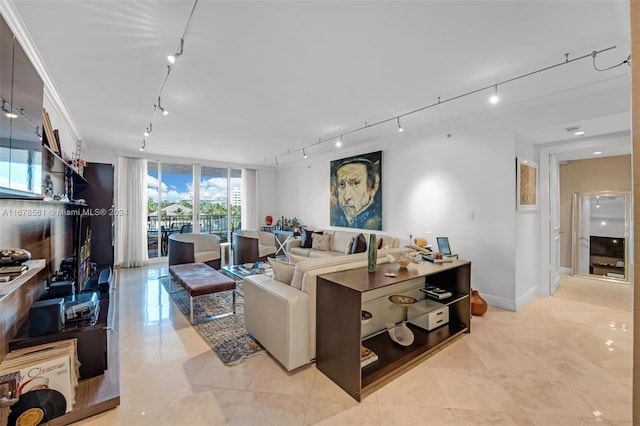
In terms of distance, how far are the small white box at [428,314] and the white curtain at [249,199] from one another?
5.77 m

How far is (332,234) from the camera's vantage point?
5770 mm

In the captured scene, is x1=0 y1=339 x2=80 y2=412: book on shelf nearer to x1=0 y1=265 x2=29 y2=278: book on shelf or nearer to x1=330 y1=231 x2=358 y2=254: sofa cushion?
x1=0 y1=265 x2=29 y2=278: book on shelf

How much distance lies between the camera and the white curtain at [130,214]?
600cm

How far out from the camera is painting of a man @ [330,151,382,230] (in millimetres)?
5094

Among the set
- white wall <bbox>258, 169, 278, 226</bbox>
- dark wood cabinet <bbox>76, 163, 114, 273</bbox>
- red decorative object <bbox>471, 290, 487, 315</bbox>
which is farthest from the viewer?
white wall <bbox>258, 169, 278, 226</bbox>

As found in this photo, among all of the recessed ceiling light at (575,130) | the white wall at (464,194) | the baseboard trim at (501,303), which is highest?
the recessed ceiling light at (575,130)

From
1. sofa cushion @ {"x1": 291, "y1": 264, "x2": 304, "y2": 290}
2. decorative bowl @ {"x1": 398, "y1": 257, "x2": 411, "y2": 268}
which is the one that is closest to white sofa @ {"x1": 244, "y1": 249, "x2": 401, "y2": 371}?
sofa cushion @ {"x1": 291, "y1": 264, "x2": 304, "y2": 290}

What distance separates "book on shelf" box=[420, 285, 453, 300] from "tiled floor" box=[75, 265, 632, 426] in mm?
461

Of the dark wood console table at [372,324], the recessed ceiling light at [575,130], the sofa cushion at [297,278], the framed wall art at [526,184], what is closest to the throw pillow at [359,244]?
the dark wood console table at [372,324]

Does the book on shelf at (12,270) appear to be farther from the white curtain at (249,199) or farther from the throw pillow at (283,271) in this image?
the white curtain at (249,199)

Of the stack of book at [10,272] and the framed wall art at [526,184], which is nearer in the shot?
the stack of book at [10,272]

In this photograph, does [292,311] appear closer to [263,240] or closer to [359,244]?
[359,244]

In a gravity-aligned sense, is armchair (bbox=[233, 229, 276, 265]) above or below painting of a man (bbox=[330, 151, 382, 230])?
below

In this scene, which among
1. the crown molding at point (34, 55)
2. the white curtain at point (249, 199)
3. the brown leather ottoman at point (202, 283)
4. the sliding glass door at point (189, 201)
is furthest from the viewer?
the white curtain at point (249, 199)
